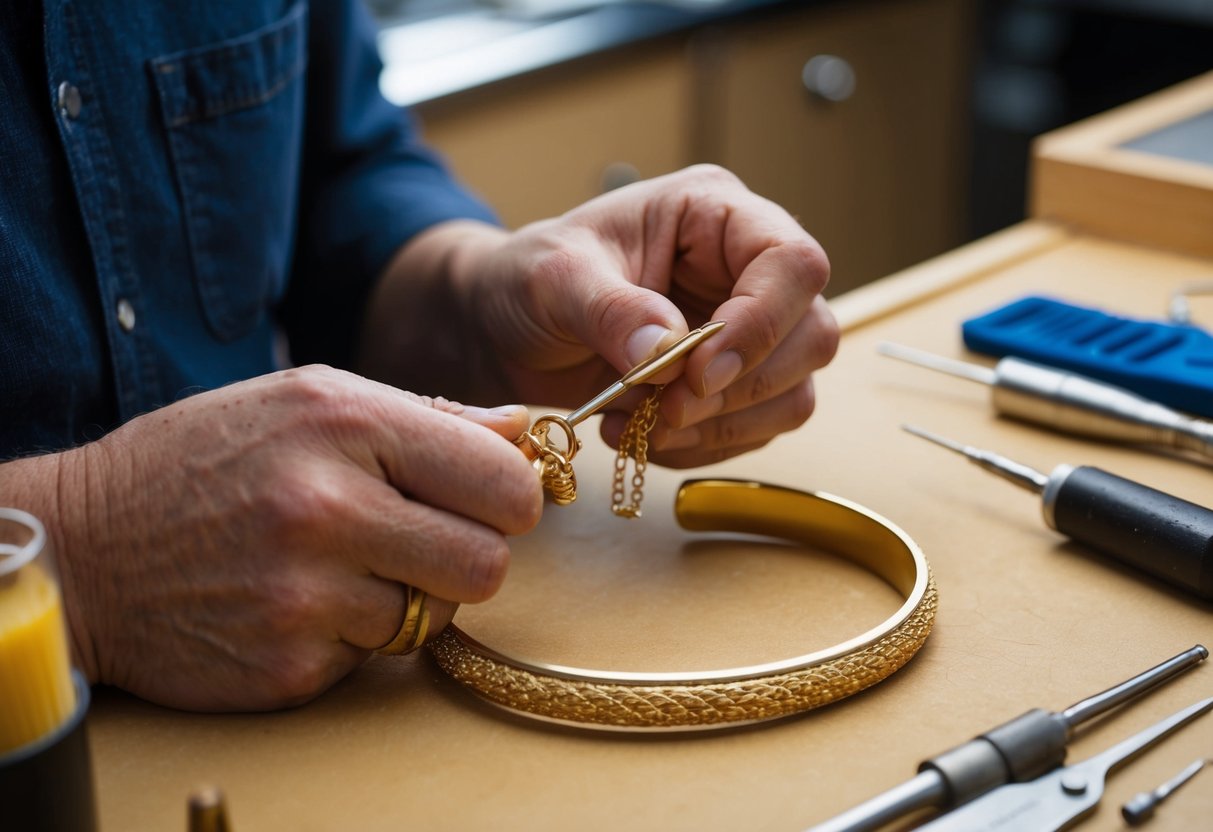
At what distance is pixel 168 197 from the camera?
37.6 inches

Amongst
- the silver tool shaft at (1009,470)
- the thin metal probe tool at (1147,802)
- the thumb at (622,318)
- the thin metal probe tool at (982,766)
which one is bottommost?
the thin metal probe tool at (1147,802)

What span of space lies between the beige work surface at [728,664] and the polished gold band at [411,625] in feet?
0.08

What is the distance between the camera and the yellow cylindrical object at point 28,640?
1.53ft

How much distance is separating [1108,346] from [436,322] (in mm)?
542

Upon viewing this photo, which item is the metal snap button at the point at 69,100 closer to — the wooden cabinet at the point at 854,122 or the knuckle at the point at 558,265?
the knuckle at the point at 558,265

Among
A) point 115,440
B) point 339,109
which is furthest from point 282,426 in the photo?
point 339,109

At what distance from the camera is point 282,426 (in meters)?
0.63

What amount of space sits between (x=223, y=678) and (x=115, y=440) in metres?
0.13

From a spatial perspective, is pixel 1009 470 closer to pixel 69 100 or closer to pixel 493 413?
pixel 493 413

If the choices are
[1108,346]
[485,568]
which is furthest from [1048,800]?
[1108,346]

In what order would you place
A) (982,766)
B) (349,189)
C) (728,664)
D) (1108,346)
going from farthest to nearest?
(349,189) < (1108,346) < (728,664) < (982,766)

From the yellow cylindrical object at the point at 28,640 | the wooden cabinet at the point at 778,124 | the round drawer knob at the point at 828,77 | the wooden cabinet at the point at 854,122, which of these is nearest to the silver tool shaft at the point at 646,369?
the yellow cylindrical object at the point at 28,640

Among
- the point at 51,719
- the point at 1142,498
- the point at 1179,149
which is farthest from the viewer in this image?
the point at 1179,149

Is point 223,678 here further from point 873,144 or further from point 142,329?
point 873,144
